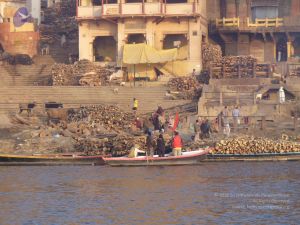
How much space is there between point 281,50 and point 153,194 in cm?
3611

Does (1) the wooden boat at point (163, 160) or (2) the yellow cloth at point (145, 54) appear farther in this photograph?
(2) the yellow cloth at point (145, 54)

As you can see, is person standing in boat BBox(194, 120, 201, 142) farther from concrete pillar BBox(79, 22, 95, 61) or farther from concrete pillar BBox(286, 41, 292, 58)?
concrete pillar BBox(286, 41, 292, 58)

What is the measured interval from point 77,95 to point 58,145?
9836 mm

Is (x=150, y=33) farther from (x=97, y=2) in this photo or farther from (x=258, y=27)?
(x=258, y=27)

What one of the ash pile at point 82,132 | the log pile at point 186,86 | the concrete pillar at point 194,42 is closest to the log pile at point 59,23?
the concrete pillar at point 194,42

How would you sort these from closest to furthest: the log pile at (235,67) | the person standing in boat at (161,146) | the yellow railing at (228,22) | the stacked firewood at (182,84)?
the person standing in boat at (161,146), the stacked firewood at (182,84), the log pile at (235,67), the yellow railing at (228,22)

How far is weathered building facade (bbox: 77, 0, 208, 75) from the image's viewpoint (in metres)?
66.4

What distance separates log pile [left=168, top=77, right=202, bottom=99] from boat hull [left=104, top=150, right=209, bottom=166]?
44.2ft

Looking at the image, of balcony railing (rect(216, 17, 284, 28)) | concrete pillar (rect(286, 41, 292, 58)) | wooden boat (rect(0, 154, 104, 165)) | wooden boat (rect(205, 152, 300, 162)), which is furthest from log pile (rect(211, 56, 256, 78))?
wooden boat (rect(0, 154, 104, 165))

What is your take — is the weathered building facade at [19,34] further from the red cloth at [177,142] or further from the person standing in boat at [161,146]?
the red cloth at [177,142]

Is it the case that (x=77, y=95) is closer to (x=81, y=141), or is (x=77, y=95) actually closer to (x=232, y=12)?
(x=81, y=141)

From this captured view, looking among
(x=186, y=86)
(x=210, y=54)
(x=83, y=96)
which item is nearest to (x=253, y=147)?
(x=186, y=86)

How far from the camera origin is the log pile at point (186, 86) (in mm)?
59469

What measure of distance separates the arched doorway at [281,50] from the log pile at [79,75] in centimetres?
1246
